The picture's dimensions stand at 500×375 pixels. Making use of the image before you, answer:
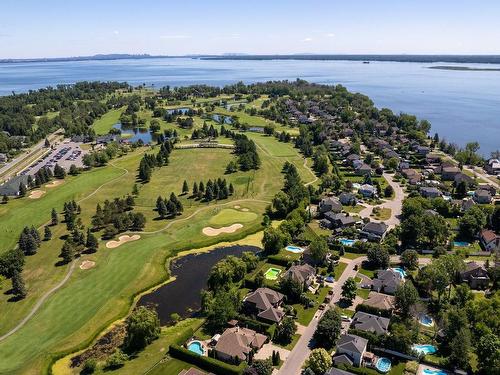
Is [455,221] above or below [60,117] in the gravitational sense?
below

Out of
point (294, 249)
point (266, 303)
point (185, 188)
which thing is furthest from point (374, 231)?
point (185, 188)

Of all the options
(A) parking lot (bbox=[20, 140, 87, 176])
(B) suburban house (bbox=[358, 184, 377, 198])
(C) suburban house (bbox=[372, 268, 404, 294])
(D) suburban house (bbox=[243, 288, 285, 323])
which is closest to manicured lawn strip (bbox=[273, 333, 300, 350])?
(D) suburban house (bbox=[243, 288, 285, 323])

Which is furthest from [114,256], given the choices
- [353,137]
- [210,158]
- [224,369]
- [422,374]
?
[353,137]

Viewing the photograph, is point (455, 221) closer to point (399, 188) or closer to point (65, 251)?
point (399, 188)

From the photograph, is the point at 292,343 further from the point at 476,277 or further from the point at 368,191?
the point at 368,191

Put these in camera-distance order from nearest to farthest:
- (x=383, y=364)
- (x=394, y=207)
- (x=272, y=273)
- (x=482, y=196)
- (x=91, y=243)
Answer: (x=383, y=364), (x=272, y=273), (x=91, y=243), (x=482, y=196), (x=394, y=207)

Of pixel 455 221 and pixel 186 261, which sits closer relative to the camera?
pixel 186 261
